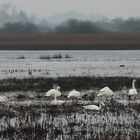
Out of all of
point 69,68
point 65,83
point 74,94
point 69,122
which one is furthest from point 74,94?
point 69,68

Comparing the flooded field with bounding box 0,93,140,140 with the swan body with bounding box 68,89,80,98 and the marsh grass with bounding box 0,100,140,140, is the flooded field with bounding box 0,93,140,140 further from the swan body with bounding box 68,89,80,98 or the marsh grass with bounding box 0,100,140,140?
the swan body with bounding box 68,89,80,98

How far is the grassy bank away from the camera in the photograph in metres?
23.3

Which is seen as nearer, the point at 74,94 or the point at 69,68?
the point at 74,94

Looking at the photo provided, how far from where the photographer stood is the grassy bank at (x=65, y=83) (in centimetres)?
2335

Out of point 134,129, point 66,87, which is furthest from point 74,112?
point 66,87

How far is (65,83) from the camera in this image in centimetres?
2472

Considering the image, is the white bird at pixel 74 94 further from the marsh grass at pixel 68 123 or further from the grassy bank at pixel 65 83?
the grassy bank at pixel 65 83

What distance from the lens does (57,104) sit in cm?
1631

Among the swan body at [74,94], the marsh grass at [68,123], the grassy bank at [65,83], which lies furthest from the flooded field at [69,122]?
the grassy bank at [65,83]

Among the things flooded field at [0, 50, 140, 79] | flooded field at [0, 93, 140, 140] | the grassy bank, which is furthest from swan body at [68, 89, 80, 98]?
flooded field at [0, 50, 140, 79]

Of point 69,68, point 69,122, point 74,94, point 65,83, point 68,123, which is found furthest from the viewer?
point 69,68

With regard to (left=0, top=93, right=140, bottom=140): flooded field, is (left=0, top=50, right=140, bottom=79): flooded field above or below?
below

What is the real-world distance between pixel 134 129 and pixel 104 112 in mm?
2914

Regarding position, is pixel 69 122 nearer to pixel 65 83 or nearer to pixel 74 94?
pixel 74 94
